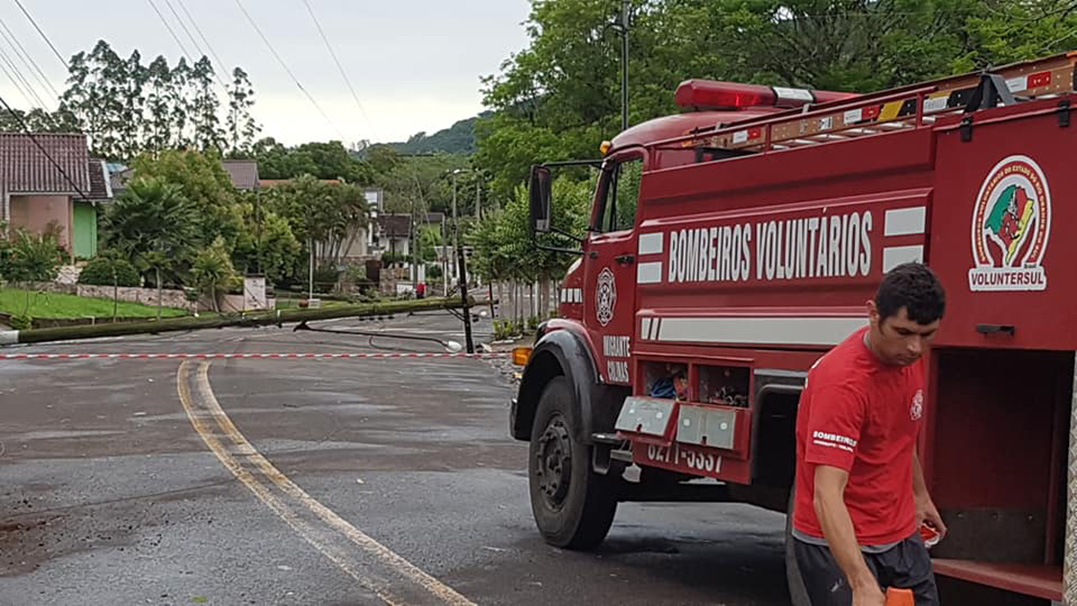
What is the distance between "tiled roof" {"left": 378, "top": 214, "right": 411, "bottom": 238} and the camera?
11506 cm

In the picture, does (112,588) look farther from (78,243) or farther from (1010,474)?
(78,243)

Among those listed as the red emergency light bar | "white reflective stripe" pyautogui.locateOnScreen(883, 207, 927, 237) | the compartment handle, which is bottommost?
the compartment handle

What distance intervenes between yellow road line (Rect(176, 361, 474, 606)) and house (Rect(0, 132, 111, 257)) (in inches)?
1773

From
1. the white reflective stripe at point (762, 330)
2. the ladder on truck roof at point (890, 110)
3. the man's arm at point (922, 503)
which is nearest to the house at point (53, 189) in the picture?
the white reflective stripe at point (762, 330)

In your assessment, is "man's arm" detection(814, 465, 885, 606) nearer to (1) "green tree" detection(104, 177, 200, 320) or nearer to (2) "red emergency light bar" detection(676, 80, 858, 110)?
(2) "red emergency light bar" detection(676, 80, 858, 110)

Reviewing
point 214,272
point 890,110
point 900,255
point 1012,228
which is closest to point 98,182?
point 214,272

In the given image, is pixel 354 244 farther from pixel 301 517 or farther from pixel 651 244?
pixel 651 244

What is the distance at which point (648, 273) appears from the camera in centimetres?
852

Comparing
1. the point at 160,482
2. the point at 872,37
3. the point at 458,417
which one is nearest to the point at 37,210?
the point at 872,37

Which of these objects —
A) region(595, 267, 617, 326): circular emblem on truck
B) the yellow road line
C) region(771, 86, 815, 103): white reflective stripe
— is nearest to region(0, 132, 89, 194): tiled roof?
the yellow road line

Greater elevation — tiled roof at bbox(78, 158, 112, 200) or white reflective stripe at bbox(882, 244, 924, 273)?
tiled roof at bbox(78, 158, 112, 200)

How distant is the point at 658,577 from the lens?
8445mm

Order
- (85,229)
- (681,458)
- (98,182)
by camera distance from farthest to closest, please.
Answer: (98,182), (85,229), (681,458)

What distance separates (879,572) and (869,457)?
0.39m
